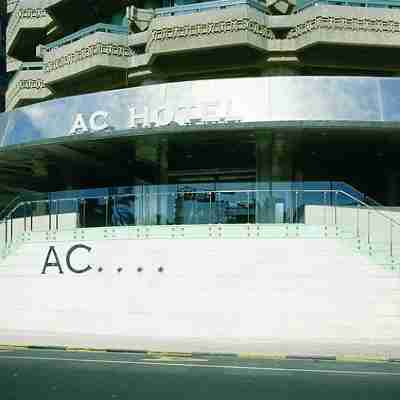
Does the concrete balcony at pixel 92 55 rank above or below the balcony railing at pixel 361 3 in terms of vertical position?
below

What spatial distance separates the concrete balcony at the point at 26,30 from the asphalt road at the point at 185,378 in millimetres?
21236

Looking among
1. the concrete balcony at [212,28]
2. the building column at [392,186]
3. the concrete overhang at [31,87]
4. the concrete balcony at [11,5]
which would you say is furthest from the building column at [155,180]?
the concrete balcony at [11,5]

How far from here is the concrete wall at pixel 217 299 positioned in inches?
642

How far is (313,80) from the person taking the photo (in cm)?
1889

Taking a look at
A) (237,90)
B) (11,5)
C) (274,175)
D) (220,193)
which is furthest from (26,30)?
(220,193)

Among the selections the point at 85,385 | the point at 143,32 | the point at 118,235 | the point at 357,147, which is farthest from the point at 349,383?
the point at 143,32

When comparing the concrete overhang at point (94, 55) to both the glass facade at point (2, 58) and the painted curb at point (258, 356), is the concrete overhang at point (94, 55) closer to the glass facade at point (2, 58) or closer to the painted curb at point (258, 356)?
the painted curb at point (258, 356)

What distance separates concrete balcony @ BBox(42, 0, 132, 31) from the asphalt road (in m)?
19.0

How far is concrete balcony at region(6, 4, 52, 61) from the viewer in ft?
102

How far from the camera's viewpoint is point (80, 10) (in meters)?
29.5

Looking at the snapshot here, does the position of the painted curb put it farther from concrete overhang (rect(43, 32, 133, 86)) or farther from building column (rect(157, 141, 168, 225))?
concrete overhang (rect(43, 32, 133, 86))

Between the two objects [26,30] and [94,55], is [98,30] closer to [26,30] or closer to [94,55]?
[94,55]

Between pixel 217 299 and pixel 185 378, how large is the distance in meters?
5.65

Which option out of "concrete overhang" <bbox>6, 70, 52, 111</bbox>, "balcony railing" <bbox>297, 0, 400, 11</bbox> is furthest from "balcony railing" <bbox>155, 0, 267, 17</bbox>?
"concrete overhang" <bbox>6, 70, 52, 111</bbox>
